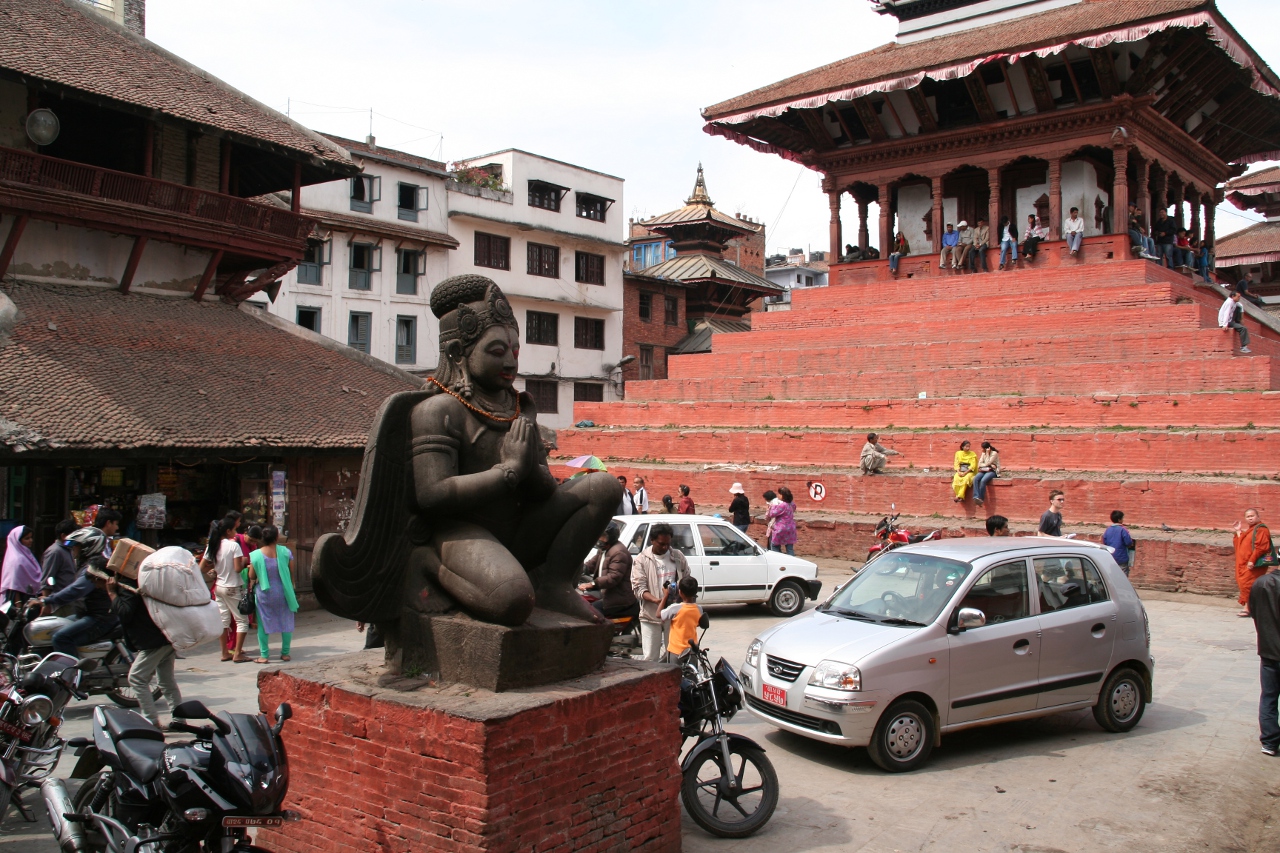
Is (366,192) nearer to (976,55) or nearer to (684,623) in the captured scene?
(976,55)

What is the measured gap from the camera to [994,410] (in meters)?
19.1

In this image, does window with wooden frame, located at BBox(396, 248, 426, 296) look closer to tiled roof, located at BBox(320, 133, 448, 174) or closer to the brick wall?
tiled roof, located at BBox(320, 133, 448, 174)

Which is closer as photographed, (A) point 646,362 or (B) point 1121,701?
(B) point 1121,701

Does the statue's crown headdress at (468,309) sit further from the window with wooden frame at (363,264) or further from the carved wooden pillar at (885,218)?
the window with wooden frame at (363,264)

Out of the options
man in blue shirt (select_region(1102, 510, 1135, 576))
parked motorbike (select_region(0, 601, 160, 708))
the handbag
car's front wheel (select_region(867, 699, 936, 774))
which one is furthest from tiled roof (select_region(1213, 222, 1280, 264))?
parked motorbike (select_region(0, 601, 160, 708))

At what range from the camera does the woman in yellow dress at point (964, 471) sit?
17469mm

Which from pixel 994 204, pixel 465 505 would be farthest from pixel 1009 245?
pixel 465 505

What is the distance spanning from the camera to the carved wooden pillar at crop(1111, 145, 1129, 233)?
2222 cm

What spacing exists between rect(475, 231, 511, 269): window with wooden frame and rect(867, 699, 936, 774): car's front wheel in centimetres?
2883

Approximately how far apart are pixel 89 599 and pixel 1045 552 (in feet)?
26.1

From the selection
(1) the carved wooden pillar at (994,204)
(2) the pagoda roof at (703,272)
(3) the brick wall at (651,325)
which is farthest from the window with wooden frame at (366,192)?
(1) the carved wooden pillar at (994,204)

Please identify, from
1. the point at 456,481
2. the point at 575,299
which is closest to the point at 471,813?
the point at 456,481

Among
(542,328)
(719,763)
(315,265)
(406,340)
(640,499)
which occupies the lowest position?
(719,763)

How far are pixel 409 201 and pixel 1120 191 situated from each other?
2082cm
